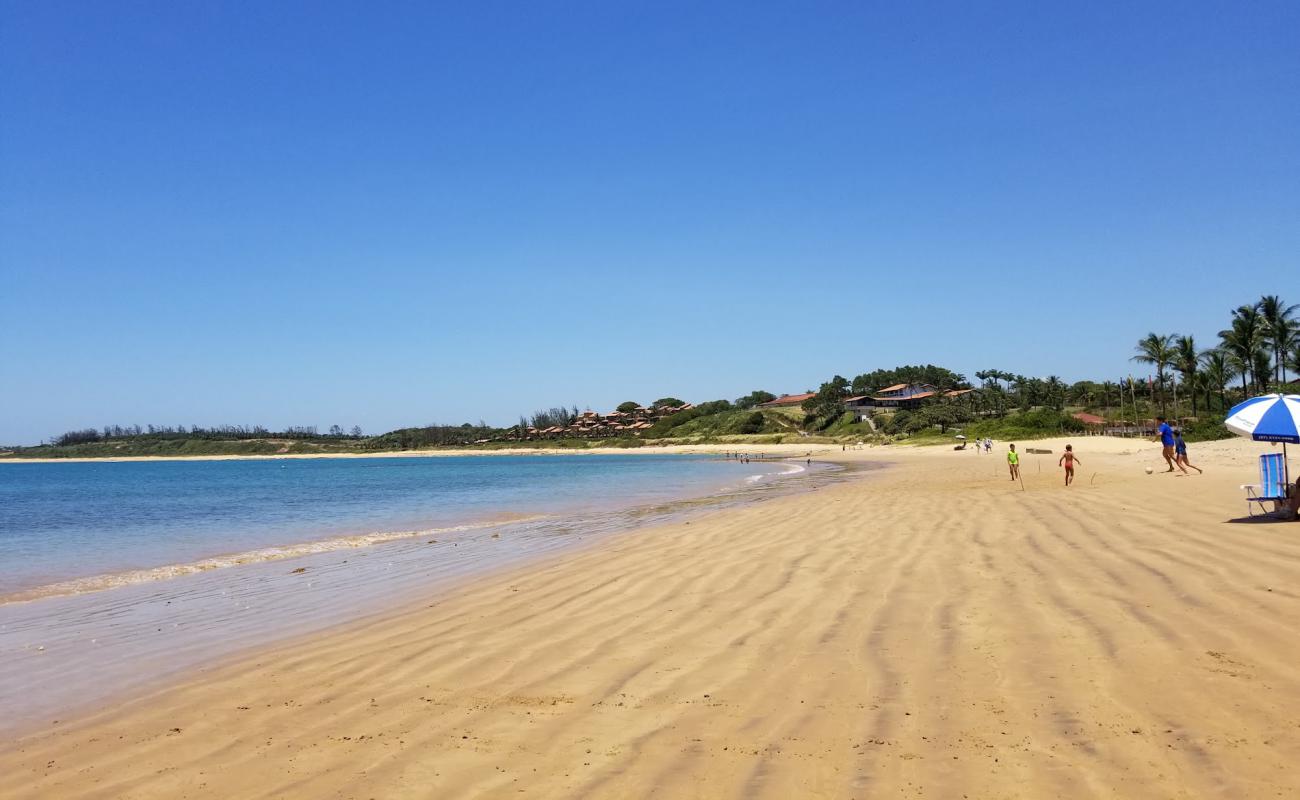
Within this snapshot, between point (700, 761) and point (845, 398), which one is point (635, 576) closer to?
point (700, 761)

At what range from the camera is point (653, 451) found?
114188 millimetres

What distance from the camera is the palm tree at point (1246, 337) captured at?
61.5 m

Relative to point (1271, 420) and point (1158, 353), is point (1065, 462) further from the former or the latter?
point (1158, 353)

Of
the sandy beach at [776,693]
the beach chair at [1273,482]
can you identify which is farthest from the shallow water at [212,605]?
the beach chair at [1273,482]

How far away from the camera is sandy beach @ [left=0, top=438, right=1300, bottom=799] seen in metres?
3.74

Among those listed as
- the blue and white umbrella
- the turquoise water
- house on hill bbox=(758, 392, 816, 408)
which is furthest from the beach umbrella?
house on hill bbox=(758, 392, 816, 408)

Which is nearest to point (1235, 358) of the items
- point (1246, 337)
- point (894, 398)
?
point (1246, 337)

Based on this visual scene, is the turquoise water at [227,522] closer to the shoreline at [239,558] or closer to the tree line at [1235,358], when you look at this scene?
the shoreline at [239,558]

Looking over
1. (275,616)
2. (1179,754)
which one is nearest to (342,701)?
(275,616)

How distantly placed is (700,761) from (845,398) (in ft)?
386

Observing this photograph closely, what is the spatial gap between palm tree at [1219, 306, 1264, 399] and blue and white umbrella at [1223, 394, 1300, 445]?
64.1 meters

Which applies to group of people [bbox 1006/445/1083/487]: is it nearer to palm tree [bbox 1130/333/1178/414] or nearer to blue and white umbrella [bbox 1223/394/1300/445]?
blue and white umbrella [bbox 1223/394/1300/445]

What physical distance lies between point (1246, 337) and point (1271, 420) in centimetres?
6511

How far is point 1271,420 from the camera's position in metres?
10.6
